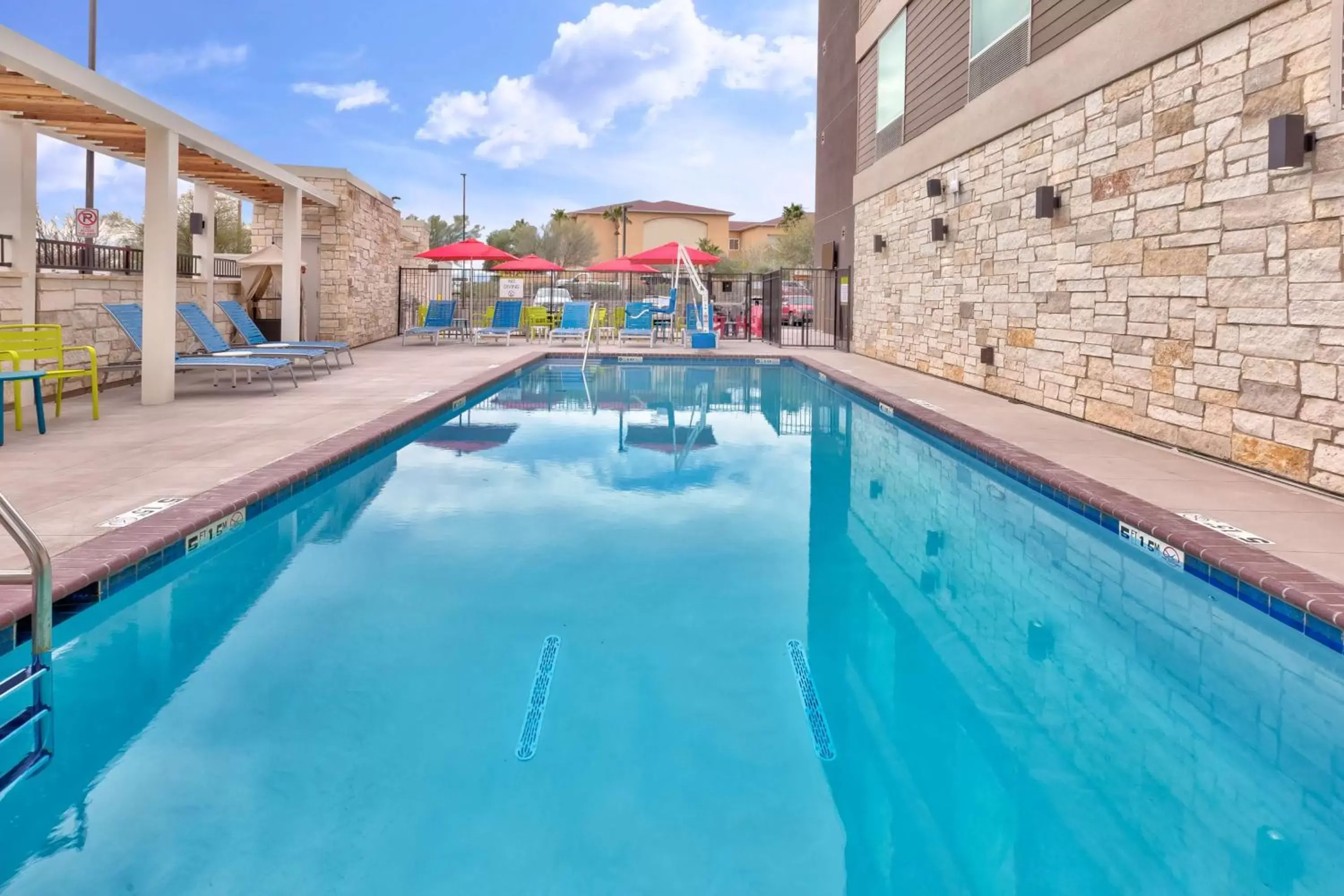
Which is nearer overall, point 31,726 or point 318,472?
point 31,726

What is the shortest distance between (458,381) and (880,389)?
14.8ft

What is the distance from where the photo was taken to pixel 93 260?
13.3m

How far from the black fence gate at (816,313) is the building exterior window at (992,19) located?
20.4 ft

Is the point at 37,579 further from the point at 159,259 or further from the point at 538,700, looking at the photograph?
the point at 159,259

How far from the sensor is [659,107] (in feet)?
180

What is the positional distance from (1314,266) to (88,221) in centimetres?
1513

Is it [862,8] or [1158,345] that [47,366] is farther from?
[862,8]

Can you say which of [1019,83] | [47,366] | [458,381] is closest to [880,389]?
[1019,83]

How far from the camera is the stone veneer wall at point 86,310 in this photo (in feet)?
25.1

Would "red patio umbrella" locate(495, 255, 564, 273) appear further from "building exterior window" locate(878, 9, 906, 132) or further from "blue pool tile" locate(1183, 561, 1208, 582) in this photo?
"blue pool tile" locate(1183, 561, 1208, 582)

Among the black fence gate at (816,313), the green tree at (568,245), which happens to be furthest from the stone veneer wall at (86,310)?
the green tree at (568,245)

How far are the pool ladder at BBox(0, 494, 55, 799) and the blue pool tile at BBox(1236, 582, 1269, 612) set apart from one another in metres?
3.71

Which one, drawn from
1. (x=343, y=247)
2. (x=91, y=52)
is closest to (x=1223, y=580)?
(x=343, y=247)

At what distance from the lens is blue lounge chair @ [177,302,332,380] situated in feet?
29.9
